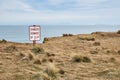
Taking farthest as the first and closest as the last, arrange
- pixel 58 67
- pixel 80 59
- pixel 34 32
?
pixel 34 32, pixel 80 59, pixel 58 67

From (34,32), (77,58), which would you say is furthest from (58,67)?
(34,32)

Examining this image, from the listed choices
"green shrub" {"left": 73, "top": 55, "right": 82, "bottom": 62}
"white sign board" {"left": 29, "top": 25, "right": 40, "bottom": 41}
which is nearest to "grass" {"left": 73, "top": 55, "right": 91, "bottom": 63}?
"green shrub" {"left": 73, "top": 55, "right": 82, "bottom": 62}

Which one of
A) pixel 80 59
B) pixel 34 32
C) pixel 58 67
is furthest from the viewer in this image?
pixel 34 32

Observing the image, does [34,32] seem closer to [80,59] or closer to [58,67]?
[80,59]

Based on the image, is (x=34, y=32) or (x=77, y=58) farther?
(x=34, y=32)

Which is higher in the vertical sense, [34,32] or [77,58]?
[34,32]

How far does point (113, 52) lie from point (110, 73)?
7.70 meters

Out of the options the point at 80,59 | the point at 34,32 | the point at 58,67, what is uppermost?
the point at 34,32

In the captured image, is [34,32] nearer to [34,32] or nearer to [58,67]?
[34,32]

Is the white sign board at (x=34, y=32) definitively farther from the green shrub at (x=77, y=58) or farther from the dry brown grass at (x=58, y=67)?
the green shrub at (x=77, y=58)

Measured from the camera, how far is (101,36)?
34156 millimetres

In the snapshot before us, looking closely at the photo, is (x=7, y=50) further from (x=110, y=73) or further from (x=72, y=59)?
(x=110, y=73)

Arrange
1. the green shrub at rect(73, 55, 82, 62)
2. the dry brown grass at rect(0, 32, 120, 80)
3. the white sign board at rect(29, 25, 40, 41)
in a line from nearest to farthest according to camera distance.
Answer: the dry brown grass at rect(0, 32, 120, 80) → the green shrub at rect(73, 55, 82, 62) → the white sign board at rect(29, 25, 40, 41)

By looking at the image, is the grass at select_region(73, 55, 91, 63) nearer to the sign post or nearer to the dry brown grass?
the dry brown grass
